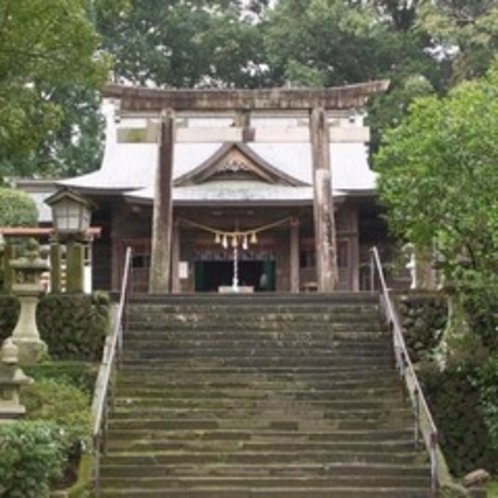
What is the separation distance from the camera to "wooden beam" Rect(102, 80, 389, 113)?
1928cm

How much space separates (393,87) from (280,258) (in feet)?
49.1

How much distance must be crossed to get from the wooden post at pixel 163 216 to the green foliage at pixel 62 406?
184 inches

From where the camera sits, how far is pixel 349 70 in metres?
42.4

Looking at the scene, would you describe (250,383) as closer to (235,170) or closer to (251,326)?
(251,326)

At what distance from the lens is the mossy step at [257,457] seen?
41.5ft

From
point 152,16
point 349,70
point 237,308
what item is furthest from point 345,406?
point 152,16

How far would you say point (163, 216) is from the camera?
62.9 feet

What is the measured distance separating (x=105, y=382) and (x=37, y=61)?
13.8 ft

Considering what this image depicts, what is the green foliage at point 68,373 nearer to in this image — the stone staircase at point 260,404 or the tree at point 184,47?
the stone staircase at point 260,404

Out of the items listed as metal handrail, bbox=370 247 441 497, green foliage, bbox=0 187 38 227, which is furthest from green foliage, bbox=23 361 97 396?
green foliage, bbox=0 187 38 227

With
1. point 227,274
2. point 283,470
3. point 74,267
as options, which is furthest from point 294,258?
point 283,470

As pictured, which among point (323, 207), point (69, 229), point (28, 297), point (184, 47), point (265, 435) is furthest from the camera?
point (184, 47)

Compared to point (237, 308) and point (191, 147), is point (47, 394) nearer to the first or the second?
point (237, 308)

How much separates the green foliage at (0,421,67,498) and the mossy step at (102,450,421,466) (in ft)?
6.76
